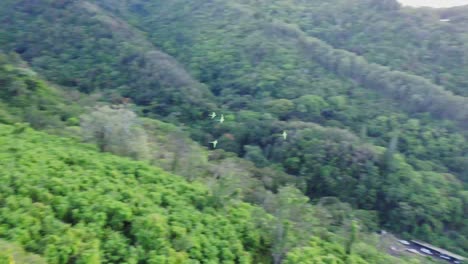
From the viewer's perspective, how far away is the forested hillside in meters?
15.4

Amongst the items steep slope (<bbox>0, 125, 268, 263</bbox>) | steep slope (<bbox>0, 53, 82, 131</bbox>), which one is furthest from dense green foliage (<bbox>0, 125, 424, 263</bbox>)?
steep slope (<bbox>0, 53, 82, 131</bbox>)

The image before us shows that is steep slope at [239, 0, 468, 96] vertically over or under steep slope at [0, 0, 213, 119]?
over

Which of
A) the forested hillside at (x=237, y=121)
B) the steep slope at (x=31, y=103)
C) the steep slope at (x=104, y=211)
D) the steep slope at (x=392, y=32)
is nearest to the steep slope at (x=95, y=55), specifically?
the forested hillside at (x=237, y=121)

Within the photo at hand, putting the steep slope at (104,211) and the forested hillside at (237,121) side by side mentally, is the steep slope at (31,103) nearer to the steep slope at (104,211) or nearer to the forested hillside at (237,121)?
the forested hillside at (237,121)

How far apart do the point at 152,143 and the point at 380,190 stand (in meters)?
14.2

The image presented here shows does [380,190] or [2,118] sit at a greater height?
[2,118]

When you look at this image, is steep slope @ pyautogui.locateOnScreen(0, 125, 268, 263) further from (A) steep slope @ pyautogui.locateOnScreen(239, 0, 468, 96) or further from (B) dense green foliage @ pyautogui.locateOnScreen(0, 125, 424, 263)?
(A) steep slope @ pyautogui.locateOnScreen(239, 0, 468, 96)

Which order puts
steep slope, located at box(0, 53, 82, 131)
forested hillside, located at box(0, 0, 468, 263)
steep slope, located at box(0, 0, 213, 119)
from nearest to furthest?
1. forested hillside, located at box(0, 0, 468, 263)
2. steep slope, located at box(0, 53, 82, 131)
3. steep slope, located at box(0, 0, 213, 119)

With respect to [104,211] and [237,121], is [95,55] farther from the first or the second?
[104,211]

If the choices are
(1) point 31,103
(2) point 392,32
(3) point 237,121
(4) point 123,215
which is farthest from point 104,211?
(2) point 392,32

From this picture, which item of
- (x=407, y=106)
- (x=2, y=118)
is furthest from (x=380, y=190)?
(x=2, y=118)

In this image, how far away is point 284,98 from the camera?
36625 millimetres

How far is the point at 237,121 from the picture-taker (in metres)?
34.1

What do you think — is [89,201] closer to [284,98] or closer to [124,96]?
[124,96]
